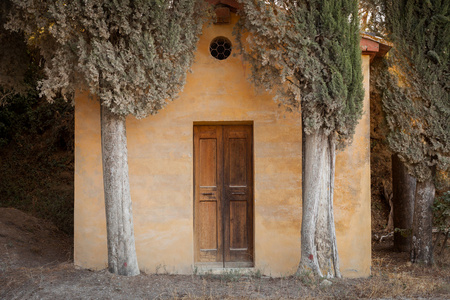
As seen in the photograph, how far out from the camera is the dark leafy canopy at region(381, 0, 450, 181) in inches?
278

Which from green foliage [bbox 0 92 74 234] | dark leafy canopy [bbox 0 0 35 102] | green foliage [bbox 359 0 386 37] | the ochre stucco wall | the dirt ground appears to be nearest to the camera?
the dirt ground

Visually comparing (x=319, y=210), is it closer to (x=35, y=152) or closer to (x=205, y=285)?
(x=205, y=285)

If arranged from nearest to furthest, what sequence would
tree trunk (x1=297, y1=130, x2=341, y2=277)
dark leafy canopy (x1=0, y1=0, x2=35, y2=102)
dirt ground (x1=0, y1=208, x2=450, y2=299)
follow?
dirt ground (x1=0, y1=208, x2=450, y2=299) < tree trunk (x1=297, y1=130, x2=341, y2=277) < dark leafy canopy (x1=0, y1=0, x2=35, y2=102)

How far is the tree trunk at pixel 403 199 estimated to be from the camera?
Result: 29.5 feet

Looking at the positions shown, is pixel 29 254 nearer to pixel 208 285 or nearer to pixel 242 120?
pixel 208 285

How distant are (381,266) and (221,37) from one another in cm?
510

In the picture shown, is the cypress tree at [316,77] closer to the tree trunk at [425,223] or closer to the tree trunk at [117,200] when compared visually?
the tree trunk at [425,223]

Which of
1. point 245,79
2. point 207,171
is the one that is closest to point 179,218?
point 207,171

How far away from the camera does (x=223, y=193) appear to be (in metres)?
7.25

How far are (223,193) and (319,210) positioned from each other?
1.75m

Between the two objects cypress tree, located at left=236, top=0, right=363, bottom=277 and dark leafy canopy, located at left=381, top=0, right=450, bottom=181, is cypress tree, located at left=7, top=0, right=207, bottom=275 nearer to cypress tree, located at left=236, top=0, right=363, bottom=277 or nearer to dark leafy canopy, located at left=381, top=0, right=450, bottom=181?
cypress tree, located at left=236, top=0, right=363, bottom=277

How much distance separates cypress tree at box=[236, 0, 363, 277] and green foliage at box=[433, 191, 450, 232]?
91.9 inches

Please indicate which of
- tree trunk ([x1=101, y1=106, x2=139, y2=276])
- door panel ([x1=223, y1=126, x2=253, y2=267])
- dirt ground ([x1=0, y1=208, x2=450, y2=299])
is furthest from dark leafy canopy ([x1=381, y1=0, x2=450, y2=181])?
tree trunk ([x1=101, y1=106, x2=139, y2=276])

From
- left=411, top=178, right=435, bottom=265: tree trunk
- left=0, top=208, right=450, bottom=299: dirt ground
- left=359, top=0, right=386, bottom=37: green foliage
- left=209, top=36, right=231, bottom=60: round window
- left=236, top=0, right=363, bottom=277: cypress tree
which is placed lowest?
left=0, top=208, right=450, bottom=299: dirt ground
